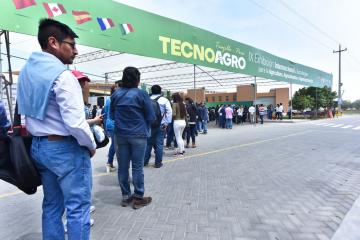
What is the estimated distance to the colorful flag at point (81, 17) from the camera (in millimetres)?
9352

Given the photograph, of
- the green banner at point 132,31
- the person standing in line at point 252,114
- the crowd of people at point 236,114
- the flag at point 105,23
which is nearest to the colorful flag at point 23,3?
the green banner at point 132,31

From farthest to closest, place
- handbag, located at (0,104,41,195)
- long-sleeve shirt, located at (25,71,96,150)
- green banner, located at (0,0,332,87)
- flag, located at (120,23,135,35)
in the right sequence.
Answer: flag, located at (120,23,135,35) < green banner, located at (0,0,332,87) < handbag, located at (0,104,41,195) < long-sleeve shirt, located at (25,71,96,150)

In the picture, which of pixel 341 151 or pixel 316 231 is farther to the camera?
pixel 341 151

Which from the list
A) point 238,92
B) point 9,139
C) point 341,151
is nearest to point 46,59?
point 9,139

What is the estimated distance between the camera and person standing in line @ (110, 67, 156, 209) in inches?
145

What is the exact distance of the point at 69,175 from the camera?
2.08 m

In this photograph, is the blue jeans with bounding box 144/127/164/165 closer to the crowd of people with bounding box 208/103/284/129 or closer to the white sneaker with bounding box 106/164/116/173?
the white sneaker with bounding box 106/164/116/173

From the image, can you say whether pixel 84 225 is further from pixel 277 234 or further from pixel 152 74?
pixel 152 74

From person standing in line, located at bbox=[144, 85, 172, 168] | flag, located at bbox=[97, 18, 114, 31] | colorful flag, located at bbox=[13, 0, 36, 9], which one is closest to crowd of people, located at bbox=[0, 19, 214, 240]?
person standing in line, located at bbox=[144, 85, 172, 168]

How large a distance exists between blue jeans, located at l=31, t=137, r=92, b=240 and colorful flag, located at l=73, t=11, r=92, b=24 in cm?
830

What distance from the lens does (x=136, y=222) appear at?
3318 mm

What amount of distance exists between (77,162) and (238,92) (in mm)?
48251

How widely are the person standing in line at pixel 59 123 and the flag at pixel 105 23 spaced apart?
337 inches

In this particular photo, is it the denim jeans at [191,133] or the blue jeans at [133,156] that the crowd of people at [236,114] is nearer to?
the denim jeans at [191,133]
